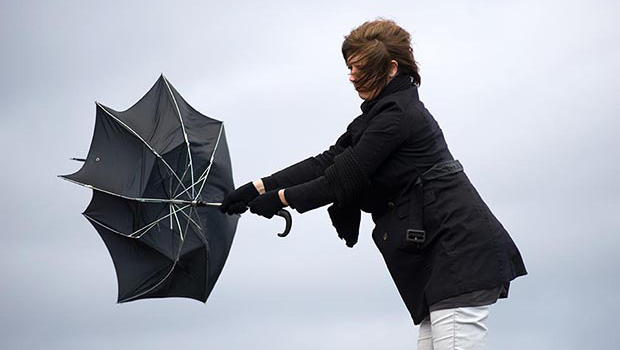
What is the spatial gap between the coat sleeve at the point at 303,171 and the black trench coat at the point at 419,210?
0.78 metres

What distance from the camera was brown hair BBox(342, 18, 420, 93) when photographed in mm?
7781

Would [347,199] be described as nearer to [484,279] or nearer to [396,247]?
[396,247]

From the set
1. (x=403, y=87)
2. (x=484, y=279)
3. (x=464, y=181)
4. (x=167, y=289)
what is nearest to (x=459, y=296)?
(x=484, y=279)

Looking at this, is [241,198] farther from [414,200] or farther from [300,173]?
[414,200]

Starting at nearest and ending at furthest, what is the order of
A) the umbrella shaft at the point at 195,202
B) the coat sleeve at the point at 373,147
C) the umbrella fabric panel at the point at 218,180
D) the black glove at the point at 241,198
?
the coat sleeve at the point at 373,147, the black glove at the point at 241,198, the umbrella shaft at the point at 195,202, the umbrella fabric panel at the point at 218,180

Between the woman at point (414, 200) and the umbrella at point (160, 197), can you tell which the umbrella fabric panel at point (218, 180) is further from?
the woman at point (414, 200)

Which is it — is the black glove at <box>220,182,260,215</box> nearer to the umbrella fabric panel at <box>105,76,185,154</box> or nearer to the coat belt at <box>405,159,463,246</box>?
the umbrella fabric panel at <box>105,76,185,154</box>

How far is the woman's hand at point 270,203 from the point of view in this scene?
26.8 feet

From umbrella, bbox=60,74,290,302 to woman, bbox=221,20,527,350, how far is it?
1.99 m

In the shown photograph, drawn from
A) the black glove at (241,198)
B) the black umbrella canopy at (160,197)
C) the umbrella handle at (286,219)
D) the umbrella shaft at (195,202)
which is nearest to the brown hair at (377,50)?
the umbrella handle at (286,219)

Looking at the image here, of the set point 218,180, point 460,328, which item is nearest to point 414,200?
point 460,328

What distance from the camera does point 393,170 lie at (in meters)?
7.82

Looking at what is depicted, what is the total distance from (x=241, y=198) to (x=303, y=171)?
555 millimetres

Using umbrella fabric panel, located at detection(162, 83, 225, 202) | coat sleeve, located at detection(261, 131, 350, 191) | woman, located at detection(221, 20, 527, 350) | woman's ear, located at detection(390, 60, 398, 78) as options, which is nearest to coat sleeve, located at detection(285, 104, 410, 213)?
woman, located at detection(221, 20, 527, 350)
